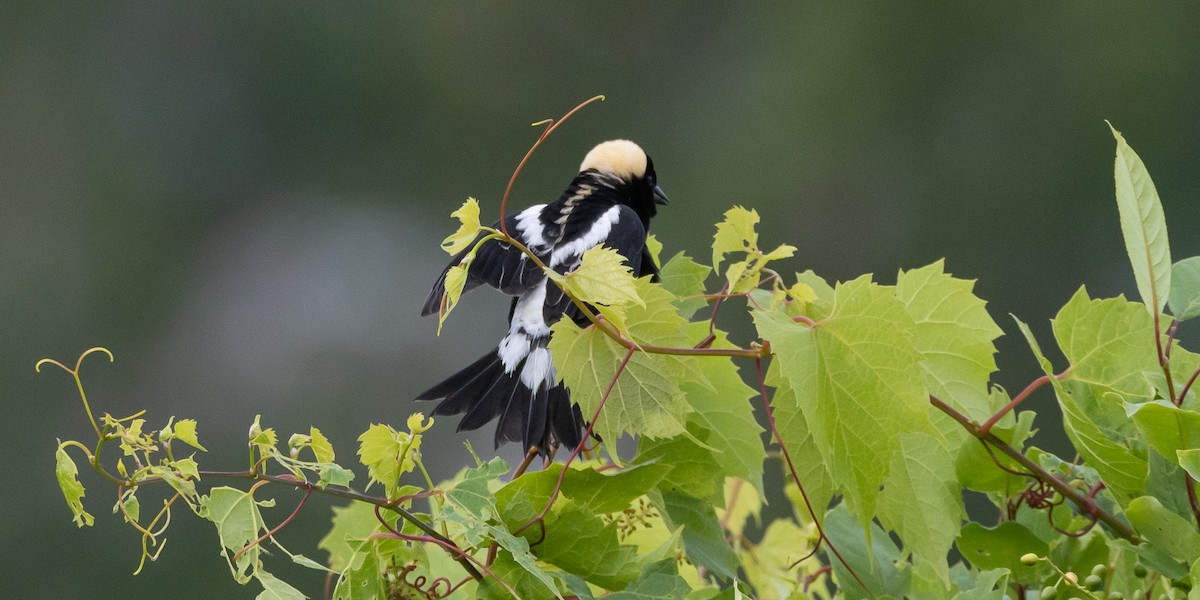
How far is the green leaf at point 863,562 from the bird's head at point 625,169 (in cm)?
104

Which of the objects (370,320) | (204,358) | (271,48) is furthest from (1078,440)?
(271,48)

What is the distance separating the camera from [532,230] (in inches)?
55.3

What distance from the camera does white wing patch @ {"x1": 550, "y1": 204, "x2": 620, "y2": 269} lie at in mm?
1290

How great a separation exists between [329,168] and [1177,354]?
7.55 meters

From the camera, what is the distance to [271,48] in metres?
8.39

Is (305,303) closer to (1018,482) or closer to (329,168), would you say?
(329,168)

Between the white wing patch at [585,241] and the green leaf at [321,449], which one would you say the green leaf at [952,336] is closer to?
the green leaf at [321,449]

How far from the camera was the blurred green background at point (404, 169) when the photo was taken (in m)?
6.51

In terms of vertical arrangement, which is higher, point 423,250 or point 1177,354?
point 1177,354

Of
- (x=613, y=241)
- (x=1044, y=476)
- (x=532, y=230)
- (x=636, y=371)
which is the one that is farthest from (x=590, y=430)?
(x=532, y=230)

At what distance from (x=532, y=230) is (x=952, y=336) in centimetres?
71

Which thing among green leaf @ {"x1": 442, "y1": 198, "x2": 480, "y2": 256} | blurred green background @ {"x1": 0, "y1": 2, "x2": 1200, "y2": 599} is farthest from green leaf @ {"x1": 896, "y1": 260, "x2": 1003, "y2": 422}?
blurred green background @ {"x1": 0, "y1": 2, "x2": 1200, "y2": 599}

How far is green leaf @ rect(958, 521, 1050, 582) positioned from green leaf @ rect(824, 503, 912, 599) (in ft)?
0.16

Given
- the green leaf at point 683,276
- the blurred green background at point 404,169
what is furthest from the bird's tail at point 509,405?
the blurred green background at point 404,169
